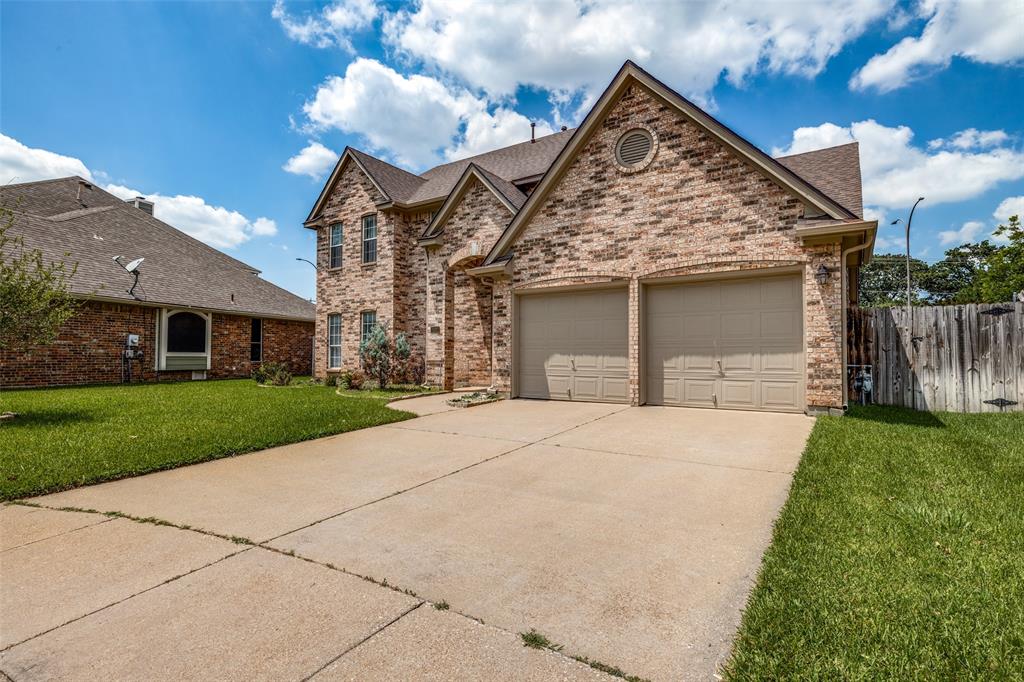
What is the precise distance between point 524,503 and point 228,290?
20.9m

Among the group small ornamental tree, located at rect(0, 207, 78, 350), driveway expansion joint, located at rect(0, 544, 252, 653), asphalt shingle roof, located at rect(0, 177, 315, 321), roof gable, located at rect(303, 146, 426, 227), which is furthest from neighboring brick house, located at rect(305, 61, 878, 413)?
asphalt shingle roof, located at rect(0, 177, 315, 321)

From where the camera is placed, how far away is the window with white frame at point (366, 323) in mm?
17436

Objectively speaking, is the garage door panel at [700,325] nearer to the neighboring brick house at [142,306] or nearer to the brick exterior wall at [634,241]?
the brick exterior wall at [634,241]

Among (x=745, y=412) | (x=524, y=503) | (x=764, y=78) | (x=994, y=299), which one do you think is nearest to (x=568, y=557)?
(x=524, y=503)

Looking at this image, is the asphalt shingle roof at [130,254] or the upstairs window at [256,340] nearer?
the asphalt shingle roof at [130,254]

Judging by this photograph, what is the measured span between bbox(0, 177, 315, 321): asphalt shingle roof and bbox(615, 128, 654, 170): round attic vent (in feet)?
52.4

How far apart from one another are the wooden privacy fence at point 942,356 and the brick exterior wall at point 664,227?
193cm

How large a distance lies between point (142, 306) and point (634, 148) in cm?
1737

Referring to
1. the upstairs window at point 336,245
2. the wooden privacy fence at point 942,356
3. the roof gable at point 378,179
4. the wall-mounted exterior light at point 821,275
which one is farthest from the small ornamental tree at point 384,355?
the wooden privacy fence at point 942,356

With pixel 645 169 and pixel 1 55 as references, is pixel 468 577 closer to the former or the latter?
pixel 645 169

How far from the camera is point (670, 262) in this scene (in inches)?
393

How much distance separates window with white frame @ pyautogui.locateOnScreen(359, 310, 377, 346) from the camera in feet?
57.2

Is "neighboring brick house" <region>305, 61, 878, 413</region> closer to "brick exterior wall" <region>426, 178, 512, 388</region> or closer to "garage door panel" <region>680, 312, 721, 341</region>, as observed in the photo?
"garage door panel" <region>680, 312, 721, 341</region>

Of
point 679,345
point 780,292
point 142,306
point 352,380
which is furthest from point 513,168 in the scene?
point 142,306
